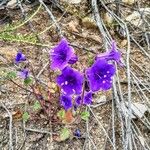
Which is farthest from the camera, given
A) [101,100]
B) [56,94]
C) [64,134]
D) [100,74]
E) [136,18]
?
[136,18]

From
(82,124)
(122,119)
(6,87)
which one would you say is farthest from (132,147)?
(6,87)

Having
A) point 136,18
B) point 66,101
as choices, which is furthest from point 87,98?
point 136,18

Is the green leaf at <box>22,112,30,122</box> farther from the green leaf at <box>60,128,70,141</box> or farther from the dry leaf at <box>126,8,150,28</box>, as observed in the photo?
the dry leaf at <box>126,8,150,28</box>

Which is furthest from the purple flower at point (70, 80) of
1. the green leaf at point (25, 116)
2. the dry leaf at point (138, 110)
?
the dry leaf at point (138, 110)

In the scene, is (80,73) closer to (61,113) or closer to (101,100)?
(61,113)

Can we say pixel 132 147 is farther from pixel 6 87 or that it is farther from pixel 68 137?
pixel 6 87
